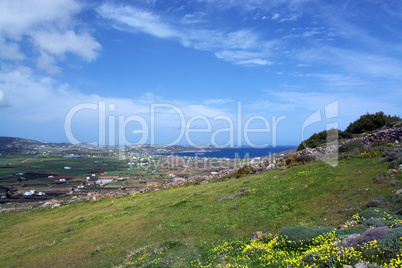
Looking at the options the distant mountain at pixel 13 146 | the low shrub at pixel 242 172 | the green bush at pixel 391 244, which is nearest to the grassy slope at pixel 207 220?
the green bush at pixel 391 244

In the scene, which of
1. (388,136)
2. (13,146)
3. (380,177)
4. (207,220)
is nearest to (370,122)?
(388,136)

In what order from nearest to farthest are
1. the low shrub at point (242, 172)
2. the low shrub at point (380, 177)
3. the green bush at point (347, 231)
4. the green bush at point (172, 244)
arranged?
1. the green bush at point (347, 231)
2. the green bush at point (172, 244)
3. the low shrub at point (380, 177)
4. the low shrub at point (242, 172)

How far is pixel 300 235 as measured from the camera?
30.2 ft

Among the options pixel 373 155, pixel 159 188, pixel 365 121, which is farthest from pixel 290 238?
pixel 365 121

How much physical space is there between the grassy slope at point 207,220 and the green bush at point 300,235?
89.5 inches

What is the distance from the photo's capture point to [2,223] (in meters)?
26.6

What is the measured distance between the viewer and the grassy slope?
12.8 meters

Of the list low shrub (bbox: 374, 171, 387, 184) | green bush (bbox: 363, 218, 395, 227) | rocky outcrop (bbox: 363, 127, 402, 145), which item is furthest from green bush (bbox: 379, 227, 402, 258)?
rocky outcrop (bbox: 363, 127, 402, 145)

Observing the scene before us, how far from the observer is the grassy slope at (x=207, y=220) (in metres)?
12.8

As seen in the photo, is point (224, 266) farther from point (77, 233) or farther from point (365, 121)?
point (365, 121)

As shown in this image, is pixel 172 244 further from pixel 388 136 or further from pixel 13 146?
pixel 13 146

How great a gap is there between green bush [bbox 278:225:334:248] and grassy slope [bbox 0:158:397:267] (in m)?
2.27

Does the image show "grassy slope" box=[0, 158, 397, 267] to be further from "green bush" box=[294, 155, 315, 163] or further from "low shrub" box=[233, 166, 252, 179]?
"low shrub" box=[233, 166, 252, 179]

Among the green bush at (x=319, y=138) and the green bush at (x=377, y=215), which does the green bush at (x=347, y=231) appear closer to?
the green bush at (x=377, y=215)
